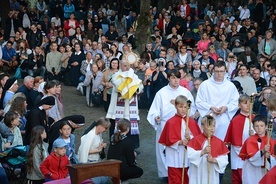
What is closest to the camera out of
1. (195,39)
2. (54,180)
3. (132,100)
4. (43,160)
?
(54,180)

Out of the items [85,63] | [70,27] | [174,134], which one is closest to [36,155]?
[174,134]

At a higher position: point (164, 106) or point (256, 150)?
point (164, 106)

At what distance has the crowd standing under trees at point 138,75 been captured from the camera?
9.79 metres

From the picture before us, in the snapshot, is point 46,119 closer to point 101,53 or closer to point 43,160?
point 43,160

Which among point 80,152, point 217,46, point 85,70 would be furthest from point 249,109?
point 217,46

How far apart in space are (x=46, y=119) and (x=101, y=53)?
871 centimetres

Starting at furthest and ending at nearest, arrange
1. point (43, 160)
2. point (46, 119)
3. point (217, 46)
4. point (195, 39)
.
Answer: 1. point (195, 39)
2. point (217, 46)
3. point (46, 119)
4. point (43, 160)

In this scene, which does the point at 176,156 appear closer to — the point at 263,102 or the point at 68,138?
the point at 68,138

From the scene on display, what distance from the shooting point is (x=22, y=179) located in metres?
10.2

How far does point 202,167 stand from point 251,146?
28.9 inches

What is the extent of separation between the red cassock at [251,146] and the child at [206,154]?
0.76 ft

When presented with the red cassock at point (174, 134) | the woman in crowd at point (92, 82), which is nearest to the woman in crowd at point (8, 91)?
the red cassock at point (174, 134)

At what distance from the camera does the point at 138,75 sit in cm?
1658

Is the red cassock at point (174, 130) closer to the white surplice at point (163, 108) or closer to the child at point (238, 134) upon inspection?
the child at point (238, 134)
